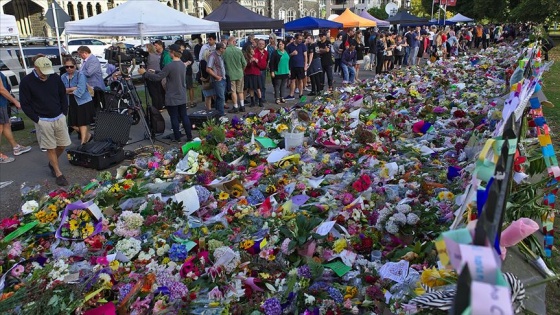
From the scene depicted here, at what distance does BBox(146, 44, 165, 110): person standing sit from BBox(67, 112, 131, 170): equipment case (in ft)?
5.63

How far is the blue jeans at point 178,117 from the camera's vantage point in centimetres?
815

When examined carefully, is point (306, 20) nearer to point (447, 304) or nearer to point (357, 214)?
point (357, 214)

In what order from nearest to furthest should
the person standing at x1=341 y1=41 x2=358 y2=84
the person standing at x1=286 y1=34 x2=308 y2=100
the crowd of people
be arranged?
the crowd of people
the person standing at x1=286 y1=34 x2=308 y2=100
the person standing at x1=341 y1=41 x2=358 y2=84

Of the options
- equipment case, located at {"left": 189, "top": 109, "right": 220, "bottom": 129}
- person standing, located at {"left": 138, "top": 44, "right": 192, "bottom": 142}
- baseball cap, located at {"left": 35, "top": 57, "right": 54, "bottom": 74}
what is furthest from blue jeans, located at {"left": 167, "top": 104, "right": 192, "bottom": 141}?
baseball cap, located at {"left": 35, "top": 57, "right": 54, "bottom": 74}

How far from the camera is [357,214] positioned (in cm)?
420

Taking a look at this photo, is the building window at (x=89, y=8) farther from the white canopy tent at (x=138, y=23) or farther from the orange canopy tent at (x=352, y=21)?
the white canopy tent at (x=138, y=23)

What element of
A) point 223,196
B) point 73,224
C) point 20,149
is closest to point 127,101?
point 20,149

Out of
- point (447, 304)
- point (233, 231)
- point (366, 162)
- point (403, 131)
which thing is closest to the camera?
point (447, 304)

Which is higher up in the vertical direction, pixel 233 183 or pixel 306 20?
pixel 306 20

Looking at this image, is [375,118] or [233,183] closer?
[233,183]

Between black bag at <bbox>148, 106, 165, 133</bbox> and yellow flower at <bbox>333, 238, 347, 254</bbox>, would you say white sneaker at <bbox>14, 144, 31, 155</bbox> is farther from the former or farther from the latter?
yellow flower at <bbox>333, 238, 347, 254</bbox>

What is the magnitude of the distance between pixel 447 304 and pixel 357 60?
43.4 feet

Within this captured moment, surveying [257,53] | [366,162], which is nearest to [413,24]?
[257,53]

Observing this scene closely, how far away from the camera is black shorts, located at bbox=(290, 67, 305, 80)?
1226 centimetres
